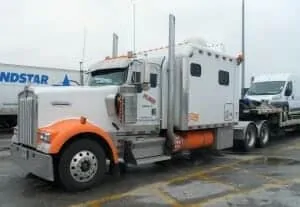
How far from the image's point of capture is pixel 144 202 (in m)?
7.73

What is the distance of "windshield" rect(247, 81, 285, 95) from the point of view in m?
19.6

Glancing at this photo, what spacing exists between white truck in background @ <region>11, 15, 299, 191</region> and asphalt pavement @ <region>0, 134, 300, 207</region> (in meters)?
0.40

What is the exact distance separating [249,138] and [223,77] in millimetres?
3409

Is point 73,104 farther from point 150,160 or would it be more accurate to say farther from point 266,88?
point 266,88

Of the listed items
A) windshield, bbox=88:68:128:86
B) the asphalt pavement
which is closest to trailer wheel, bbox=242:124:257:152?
the asphalt pavement

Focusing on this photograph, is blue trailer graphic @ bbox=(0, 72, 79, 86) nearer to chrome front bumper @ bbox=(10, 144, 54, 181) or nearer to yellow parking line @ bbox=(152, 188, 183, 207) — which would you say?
chrome front bumper @ bbox=(10, 144, 54, 181)

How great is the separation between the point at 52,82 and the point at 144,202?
17.3 meters

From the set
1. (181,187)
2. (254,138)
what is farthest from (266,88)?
(181,187)

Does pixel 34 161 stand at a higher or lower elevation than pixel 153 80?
lower

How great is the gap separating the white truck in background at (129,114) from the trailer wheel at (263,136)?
284 cm

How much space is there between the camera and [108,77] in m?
10.5

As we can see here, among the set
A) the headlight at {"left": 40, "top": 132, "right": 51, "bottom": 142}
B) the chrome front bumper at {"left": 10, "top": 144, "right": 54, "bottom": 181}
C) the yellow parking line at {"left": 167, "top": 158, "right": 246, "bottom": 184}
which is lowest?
the yellow parking line at {"left": 167, "top": 158, "right": 246, "bottom": 184}

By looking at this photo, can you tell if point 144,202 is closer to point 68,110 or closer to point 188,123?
point 68,110

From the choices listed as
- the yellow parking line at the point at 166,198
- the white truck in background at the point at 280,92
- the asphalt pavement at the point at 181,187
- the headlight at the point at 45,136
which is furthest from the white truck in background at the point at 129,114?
the white truck in background at the point at 280,92
